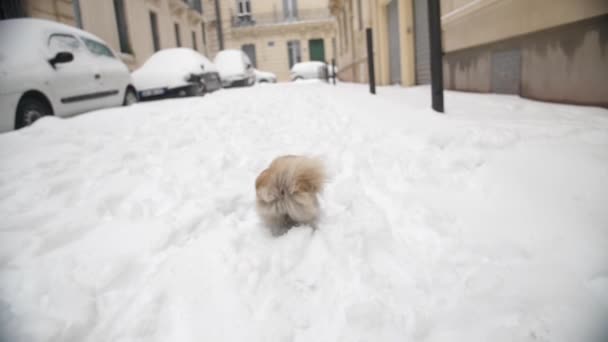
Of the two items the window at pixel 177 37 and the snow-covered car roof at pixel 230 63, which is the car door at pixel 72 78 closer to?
the snow-covered car roof at pixel 230 63

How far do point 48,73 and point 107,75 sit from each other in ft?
6.68

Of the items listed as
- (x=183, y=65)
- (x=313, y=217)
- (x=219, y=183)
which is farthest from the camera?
(x=183, y=65)

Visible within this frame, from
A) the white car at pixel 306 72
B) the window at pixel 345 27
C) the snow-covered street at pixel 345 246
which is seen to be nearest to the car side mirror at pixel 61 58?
the snow-covered street at pixel 345 246

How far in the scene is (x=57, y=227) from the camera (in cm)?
234

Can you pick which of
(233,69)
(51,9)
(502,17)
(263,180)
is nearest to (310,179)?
(263,180)

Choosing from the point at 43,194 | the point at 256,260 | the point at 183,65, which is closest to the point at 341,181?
the point at 256,260

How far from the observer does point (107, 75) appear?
8234 millimetres

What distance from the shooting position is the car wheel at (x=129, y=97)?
9.33 m

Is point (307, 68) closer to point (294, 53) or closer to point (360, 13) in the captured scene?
point (294, 53)

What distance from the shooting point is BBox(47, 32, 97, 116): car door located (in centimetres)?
654

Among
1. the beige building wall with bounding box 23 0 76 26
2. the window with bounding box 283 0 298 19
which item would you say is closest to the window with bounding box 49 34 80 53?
the beige building wall with bounding box 23 0 76 26

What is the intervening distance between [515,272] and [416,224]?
627 millimetres

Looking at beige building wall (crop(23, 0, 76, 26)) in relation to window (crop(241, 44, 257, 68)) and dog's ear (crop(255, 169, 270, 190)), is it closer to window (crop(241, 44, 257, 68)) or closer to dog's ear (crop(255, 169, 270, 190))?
dog's ear (crop(255, 169, 270, 190))

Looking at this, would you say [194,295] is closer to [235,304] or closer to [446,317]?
[235,304]
